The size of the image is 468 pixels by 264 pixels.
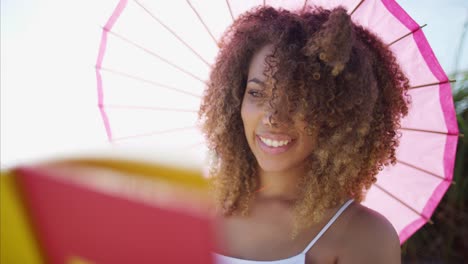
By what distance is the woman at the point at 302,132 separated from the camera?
1.50 m

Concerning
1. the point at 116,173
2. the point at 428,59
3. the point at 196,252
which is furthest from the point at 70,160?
the point at 428,59

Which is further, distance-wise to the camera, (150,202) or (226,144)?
(226,144)

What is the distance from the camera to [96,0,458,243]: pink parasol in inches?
67.8

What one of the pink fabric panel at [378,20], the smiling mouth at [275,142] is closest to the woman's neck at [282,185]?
the smiling mouth at [275,142]

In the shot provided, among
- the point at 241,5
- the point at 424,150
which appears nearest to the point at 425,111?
the point at 424,150

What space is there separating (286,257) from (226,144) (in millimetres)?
500

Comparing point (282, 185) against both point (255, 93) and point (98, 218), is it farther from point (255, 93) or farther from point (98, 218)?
point (98, 218)

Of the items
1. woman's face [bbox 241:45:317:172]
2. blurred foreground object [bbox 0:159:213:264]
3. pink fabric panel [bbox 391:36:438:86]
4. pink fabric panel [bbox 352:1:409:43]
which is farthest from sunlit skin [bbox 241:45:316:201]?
blurred foreground object [bbox 0:159:213:264]

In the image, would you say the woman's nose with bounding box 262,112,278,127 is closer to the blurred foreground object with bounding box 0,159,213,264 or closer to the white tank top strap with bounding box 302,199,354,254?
the white tank top strap with bounding box 302,199,354,254

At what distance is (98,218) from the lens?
0.89m

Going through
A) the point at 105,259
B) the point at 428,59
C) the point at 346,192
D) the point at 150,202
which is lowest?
the point at 346,192

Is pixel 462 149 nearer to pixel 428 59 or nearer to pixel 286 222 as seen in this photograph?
pixel 428 59

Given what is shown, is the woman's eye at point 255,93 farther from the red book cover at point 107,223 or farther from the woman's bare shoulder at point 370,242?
the red book cover at point 107,223

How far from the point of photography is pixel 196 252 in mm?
848
